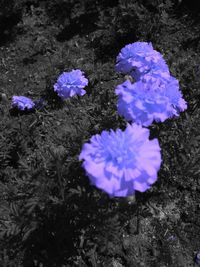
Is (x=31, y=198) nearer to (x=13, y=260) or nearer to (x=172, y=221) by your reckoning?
(x=13, y=260)

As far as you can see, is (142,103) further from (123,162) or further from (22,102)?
(22,102)

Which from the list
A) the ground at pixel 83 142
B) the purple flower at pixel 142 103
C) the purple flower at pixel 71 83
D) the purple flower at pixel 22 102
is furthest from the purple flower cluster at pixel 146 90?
the purple flower at pixel 22 102

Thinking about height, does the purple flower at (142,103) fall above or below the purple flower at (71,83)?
above

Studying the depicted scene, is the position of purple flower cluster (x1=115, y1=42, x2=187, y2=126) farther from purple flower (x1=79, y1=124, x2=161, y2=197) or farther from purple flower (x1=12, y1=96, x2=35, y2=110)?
purple flower (x1=12, y1=96, x2=35, y2=110)

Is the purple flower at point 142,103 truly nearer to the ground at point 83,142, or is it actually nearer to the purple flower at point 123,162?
the purple flower at point 123,162

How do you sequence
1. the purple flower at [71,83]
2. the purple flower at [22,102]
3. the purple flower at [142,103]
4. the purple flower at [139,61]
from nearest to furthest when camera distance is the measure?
1. the purple flower at [142,103]
2. the purple flower at [139,61]
3. the purple flower at [71,83]
4. the purple flower at [22,102]

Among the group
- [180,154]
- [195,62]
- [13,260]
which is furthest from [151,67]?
[195,62]

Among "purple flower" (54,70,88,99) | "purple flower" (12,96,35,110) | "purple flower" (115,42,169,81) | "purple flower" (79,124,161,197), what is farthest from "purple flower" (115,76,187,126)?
"purple flower" (12,96,35,110)
